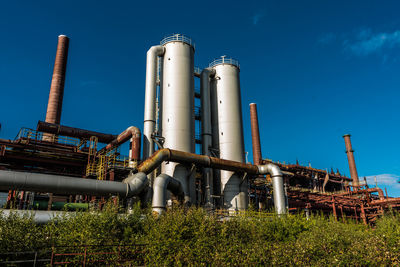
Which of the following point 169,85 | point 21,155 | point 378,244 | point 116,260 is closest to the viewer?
point 116,260

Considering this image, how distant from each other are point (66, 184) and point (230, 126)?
20.1m

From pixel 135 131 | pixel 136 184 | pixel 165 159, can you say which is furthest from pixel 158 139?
pixel 136 184

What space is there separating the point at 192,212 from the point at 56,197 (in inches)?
626

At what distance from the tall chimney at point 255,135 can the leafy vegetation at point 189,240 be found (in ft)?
89.1

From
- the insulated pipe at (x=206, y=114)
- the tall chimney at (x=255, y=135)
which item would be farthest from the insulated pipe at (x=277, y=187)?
the tall chimney at (x=255, y=135)

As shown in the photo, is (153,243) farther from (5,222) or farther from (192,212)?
(5,222)

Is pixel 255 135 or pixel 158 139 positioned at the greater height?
pixel 255 135

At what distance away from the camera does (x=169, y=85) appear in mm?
32219

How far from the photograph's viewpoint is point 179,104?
31.3m

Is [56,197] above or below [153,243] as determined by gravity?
above

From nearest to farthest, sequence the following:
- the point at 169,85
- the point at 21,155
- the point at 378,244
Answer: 1. the point at 378,244
2. the point at 21,155
3. the point at 169,85

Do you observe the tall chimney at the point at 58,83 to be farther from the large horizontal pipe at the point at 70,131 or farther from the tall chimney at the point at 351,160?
the tall chimney at the point at 351,160

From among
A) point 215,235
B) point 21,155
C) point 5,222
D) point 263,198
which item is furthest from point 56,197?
point 263,198

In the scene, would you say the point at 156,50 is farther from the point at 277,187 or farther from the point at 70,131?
the point at 277,187
